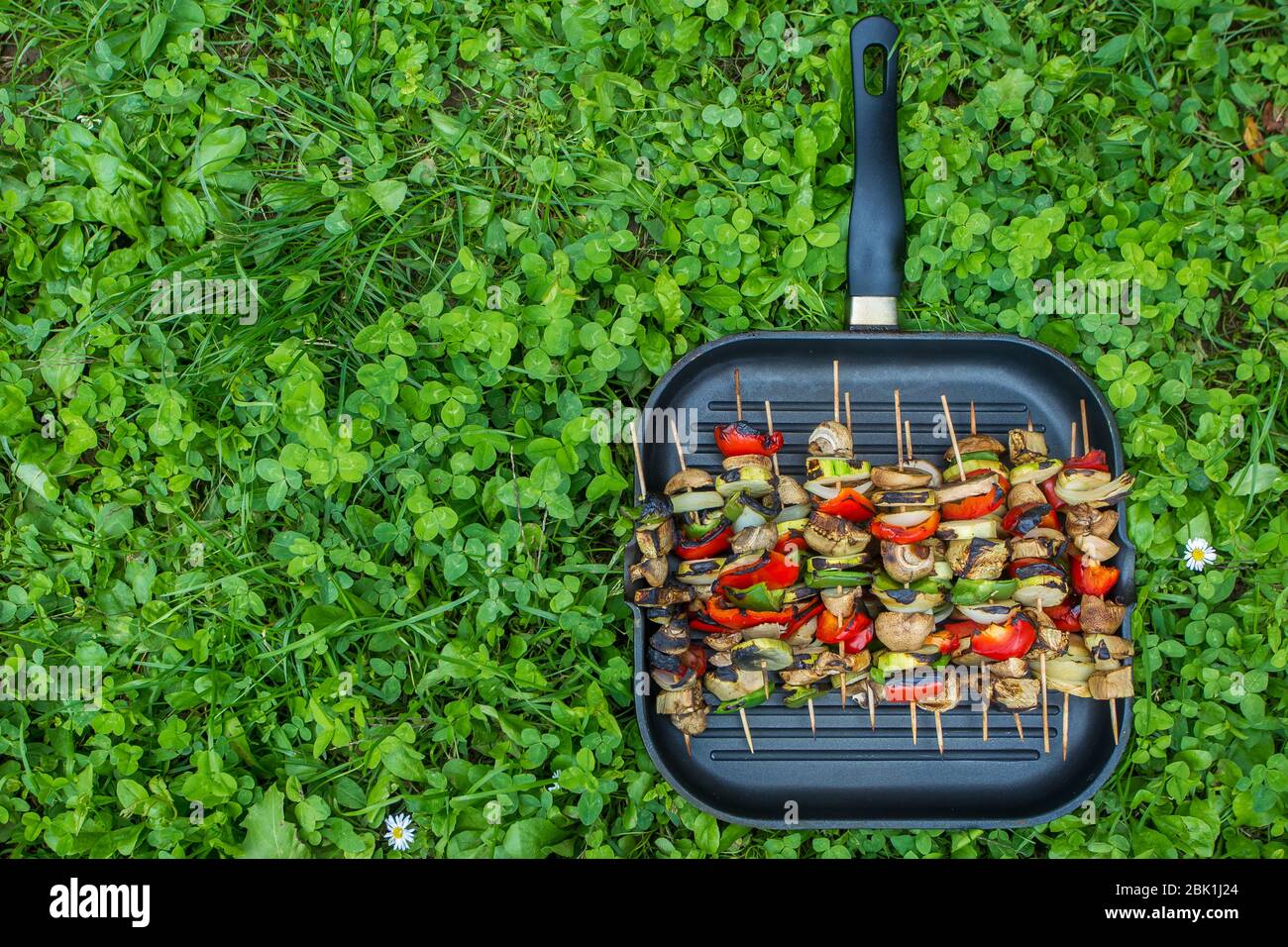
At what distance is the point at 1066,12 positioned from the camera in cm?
321

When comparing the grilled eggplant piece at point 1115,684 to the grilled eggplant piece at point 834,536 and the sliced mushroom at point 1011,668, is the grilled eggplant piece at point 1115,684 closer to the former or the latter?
the sliced mushroom at point 1011,668

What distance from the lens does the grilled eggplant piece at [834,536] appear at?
2635 mm

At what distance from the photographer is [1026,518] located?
8.81 feet

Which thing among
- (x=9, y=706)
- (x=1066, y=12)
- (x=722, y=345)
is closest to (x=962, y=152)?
(x=1066, y=12)

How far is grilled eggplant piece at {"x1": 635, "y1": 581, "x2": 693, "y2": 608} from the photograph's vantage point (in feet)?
8.80

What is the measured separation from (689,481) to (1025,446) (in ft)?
3.53

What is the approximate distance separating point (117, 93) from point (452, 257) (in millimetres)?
1287

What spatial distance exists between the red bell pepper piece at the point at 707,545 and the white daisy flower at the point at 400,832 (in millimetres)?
1238

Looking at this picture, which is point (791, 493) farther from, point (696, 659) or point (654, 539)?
point (696, 659)

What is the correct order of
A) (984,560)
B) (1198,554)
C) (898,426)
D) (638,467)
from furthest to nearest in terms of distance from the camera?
1. (1198,554)
2. (898,426)
3. (638,467)
4. (984,560)

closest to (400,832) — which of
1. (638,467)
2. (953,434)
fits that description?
(638,467)

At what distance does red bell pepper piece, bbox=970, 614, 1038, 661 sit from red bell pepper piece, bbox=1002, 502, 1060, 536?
26 centimetres

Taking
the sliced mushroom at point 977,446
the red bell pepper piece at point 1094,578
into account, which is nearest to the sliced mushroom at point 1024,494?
the sliced mushroom at point 977,446

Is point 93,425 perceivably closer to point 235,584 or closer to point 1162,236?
point 235,584
